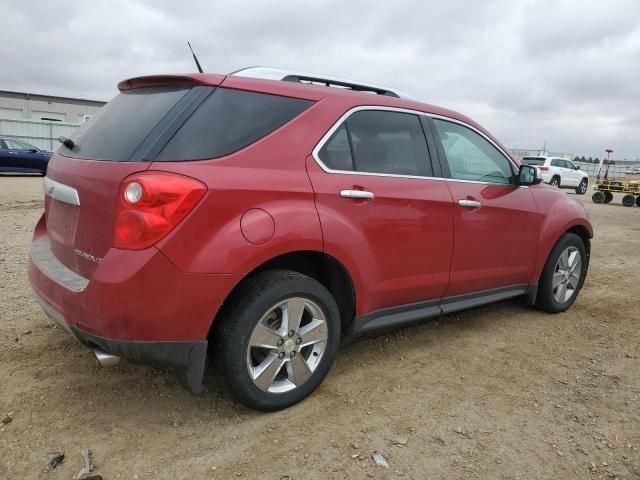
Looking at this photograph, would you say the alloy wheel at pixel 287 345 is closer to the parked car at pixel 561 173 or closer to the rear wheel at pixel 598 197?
the rear wheel at pixel 598 197

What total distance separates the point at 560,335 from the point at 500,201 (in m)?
1.21

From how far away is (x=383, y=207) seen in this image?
9.70ft

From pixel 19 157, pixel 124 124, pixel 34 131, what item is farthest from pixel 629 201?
pixel 34 131

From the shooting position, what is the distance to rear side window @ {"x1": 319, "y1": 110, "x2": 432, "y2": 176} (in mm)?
2863

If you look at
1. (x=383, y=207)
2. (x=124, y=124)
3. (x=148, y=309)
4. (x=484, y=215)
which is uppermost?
(x=124, y=124)

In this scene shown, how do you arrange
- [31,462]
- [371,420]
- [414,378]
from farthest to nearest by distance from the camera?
[414,378], [371,420], [31,462]

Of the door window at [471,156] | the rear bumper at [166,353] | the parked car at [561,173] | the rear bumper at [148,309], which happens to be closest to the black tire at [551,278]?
the door window at [471,156]

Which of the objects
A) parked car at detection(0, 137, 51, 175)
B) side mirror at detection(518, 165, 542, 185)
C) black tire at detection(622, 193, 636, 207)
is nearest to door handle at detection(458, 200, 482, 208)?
side mirror at detection(518, 165, 542, 185)

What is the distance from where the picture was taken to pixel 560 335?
401 centimetres

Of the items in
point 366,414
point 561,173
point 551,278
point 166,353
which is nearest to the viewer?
point 166,353

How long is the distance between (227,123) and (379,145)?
1018 millimetres

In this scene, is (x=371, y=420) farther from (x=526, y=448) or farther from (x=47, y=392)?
(x=47, y=392)

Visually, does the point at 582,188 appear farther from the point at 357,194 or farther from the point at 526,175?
the point at 357,194

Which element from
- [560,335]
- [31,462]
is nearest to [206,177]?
[31,462]
